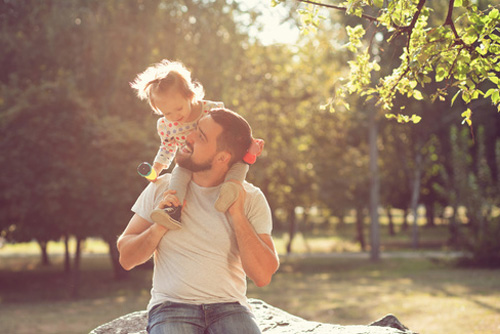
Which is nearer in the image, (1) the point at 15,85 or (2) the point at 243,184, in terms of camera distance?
(2) the point at 243,184

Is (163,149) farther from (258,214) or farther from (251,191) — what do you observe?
(258,214)

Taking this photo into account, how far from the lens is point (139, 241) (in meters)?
3.43

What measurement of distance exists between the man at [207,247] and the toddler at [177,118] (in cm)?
7

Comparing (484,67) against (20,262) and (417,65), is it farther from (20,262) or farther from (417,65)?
(20,262)

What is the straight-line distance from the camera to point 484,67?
3770 mm

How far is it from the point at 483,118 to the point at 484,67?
27788 millimetres

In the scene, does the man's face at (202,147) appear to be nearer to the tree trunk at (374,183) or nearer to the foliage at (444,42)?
the foliage at (444,42)

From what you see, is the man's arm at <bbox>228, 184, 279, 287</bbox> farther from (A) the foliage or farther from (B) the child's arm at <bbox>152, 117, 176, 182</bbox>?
(A) the foliage

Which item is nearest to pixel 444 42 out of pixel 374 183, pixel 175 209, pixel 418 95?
pixel 418 95

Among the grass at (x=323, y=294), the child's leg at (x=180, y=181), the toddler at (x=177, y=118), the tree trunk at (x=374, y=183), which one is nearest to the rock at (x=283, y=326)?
the toddler at (x=177, y=118)

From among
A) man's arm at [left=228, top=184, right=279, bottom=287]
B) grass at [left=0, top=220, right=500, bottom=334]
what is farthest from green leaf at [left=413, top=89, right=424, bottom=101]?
grass at [left=0, top=220, right=500, bottom=334]

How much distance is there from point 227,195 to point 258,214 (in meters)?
0.31

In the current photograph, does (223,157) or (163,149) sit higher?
(163,149)

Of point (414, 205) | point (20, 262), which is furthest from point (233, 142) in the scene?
point (414, 205)
